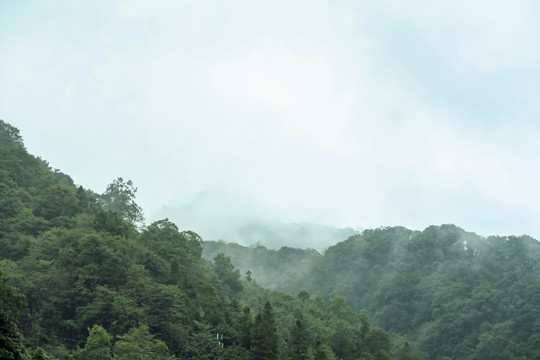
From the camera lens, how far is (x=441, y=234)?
284ft

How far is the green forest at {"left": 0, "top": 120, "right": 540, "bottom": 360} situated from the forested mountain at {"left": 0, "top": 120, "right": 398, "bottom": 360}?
0.10m

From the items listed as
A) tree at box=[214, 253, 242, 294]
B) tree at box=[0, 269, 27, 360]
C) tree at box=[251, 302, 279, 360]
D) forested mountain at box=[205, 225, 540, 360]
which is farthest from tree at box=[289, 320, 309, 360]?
forested mountain at box=[205, 225, 540, 360]

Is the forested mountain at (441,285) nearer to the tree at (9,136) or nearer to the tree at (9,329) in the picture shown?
the tree at (9,136)

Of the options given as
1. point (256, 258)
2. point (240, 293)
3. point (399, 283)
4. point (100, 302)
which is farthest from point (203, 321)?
point (256, 258)

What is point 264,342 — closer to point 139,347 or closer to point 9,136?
point 139,347

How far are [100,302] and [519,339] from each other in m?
46.7

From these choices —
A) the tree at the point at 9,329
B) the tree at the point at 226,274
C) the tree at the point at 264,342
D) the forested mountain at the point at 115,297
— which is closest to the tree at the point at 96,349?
the forested mountain at the point at 115,297

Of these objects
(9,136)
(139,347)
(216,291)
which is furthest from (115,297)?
(9,136)

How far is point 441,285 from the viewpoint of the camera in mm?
76438

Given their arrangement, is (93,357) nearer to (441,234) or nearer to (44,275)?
(44,275)

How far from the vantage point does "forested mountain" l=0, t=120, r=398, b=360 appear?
34.8 m

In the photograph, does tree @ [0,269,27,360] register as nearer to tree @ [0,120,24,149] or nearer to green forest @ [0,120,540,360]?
green forest @ [0,120,540,360]

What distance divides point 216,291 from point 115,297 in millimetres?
17445

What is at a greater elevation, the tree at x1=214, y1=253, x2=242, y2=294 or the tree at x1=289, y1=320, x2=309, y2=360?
the tree at x1=214, y1=253, x2=242, y2=294
